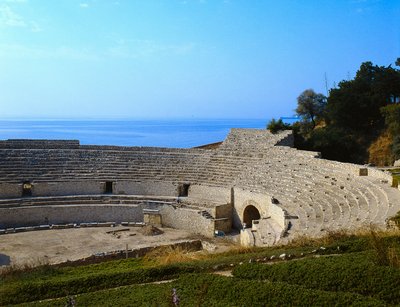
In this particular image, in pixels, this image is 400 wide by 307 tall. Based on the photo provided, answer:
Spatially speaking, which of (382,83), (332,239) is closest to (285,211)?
(332,239)

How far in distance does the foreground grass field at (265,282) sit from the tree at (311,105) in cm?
3014

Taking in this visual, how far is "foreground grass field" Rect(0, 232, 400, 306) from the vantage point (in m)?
7.67

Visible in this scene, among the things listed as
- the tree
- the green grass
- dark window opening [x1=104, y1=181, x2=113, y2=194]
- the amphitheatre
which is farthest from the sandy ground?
the tree

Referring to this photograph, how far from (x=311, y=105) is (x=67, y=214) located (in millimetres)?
24561

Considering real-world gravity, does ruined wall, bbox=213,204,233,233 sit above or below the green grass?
below

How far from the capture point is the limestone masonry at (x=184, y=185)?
19312mm

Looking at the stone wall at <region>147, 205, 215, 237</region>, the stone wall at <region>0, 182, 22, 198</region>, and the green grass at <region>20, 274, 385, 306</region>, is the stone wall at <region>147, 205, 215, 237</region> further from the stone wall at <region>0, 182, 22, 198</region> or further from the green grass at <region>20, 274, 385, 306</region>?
the green grass at <region>20, 274, 385, 306</region>

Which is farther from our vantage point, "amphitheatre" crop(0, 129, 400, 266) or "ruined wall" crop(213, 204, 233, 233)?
"ruined wall" crop(213, 204, 233, 233)

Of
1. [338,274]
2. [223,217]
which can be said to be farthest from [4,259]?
[338,274]

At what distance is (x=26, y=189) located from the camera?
84.7ft

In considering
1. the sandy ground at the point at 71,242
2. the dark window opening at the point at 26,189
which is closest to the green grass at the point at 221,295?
the sandy ground at the point at 71,242

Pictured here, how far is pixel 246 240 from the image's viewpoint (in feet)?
58.2

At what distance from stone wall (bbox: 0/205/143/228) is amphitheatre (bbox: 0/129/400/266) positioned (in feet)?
0.16

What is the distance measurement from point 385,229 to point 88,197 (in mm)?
17610
